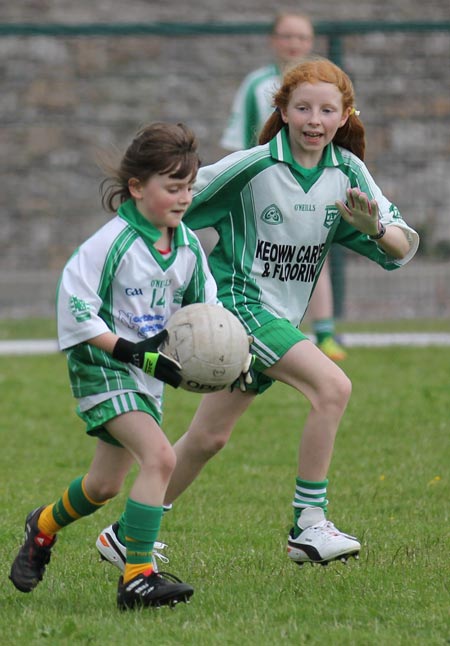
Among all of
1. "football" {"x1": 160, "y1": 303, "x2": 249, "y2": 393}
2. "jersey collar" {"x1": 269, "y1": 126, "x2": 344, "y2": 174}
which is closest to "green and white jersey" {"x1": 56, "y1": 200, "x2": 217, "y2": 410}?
"football" {"x1": 160, "y1": 303, "x2": 249, "y2": 393}

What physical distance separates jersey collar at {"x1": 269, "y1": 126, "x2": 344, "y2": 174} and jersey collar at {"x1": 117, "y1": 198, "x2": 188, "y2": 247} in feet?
2.73

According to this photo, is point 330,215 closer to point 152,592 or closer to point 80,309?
point 80,309

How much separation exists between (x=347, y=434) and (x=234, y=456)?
0.87 metres

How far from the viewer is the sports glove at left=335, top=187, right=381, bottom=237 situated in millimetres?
5145

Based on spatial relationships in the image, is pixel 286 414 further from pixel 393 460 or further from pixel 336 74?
pixel 336 74

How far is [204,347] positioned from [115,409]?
0.38 meters

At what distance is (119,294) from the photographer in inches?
183

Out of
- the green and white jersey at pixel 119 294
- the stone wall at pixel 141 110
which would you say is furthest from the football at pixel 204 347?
the stone wall at pixel 141 110

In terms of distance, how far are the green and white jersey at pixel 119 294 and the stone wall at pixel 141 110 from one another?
9.10 m

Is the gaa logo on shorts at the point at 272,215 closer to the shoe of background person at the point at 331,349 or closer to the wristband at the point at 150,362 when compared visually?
the wristband at the point at 150,362

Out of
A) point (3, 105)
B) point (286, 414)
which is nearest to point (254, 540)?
point (286, 414)

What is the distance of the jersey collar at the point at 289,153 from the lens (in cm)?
545

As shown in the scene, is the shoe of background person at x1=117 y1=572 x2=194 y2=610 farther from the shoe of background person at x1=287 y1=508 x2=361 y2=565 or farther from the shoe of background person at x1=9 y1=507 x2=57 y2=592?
the shoe of background person at x1=287 y1=508 x2=361 y2=565

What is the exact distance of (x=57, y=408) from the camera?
9.37m
